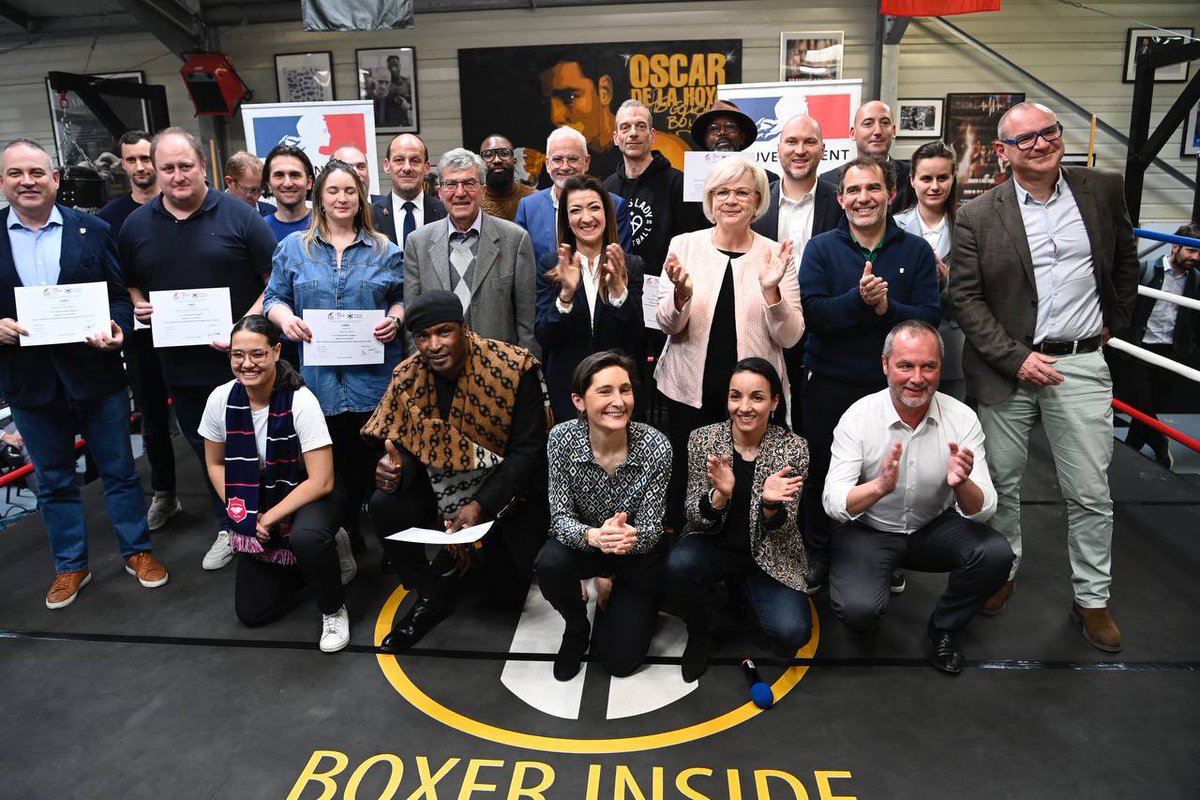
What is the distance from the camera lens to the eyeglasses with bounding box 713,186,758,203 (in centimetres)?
312

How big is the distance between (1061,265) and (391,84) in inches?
328

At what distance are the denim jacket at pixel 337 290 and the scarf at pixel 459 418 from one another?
0.41 meters

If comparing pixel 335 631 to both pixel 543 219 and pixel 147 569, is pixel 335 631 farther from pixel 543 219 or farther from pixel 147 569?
pixel 543 219

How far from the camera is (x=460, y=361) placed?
10.4 feet

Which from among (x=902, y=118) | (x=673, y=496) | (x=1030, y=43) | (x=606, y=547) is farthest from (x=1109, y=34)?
(x=606, y=547)

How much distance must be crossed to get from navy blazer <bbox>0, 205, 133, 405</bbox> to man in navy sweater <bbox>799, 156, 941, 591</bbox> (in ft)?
9.76

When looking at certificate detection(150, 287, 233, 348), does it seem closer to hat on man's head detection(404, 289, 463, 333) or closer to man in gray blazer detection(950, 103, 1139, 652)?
hat on man's head detection(404, 289, 463, 333)

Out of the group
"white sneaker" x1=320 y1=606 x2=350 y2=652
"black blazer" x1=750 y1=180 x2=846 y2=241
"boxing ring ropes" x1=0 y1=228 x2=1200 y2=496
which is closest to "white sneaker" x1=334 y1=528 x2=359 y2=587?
"white sneaker" x1=320 y1=606 x2=350 y2=652

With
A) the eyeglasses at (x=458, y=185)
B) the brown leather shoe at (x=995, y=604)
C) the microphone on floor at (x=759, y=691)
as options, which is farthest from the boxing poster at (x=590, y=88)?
the microphone on floor at (x=759, y=691)

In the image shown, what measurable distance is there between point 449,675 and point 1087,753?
208cm

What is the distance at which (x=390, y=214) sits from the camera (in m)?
4.66

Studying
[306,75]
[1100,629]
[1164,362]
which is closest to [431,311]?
[1100,629]

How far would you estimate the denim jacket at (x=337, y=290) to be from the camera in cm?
351

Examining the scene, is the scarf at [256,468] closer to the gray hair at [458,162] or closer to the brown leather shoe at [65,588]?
the brown leather shoe at [65,588]
